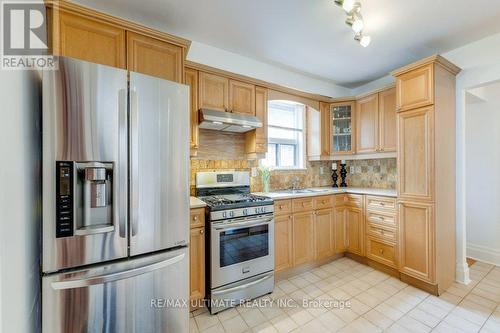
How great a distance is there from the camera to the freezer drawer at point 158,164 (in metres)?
1.32

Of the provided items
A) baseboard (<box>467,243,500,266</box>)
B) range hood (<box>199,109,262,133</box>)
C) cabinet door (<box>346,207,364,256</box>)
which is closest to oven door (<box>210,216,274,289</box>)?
range hood (<box>199,109,262,133</box>)

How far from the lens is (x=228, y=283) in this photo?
6.64ft

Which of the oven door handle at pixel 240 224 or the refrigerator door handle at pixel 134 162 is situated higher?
the refrigerator door handle at pixel 134 162

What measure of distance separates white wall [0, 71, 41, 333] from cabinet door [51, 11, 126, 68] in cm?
46

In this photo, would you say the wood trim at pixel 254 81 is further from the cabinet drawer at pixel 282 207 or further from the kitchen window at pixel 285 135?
the cabinet drawer at pixel 282 207

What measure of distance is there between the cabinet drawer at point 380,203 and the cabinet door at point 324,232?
461 millimetres

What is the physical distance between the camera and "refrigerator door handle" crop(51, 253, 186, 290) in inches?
44.4

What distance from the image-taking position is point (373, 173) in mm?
3428

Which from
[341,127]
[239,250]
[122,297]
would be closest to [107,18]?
[122,297]

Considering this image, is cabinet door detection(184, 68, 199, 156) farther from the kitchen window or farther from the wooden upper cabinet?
the wooden upper cabinet

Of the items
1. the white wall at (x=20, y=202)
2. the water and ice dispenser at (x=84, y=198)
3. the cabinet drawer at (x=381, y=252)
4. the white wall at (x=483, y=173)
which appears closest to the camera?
the white wall at (x=20, y=202)

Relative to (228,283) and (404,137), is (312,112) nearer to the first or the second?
(404,137)

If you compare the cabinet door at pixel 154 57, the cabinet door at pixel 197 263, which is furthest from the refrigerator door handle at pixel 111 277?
the cabinet door at pixel 154 57

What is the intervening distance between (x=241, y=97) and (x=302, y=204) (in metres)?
1.46
